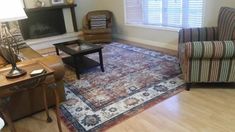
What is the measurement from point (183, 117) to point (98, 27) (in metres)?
3.83

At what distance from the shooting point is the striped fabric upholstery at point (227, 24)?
8.87ft

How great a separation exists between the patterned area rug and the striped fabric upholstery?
83 cm

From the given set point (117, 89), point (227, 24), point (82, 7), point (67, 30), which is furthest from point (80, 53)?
point (82, 7)

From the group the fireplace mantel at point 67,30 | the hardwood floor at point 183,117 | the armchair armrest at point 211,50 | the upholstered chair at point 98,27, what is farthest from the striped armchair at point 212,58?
the fireplace mantel at point 67,30

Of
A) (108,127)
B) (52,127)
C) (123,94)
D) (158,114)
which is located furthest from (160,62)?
(52,127)

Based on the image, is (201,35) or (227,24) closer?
(227,24)

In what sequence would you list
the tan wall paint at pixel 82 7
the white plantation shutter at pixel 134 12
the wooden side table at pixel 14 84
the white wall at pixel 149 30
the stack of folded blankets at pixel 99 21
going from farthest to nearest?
the tan wall paint at pixel 82 7, the stack of folded blankets at pixel 99 21, the white plantation shutter at pixel 134 12, the white wall at pixel 149 30, the wooden side table at pixel 14 84

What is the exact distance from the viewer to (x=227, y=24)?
→ 286 cm

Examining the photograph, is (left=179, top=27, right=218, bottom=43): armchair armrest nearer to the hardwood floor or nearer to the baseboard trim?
the hardwood floor

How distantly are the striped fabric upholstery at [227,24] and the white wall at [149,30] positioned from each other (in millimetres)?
466

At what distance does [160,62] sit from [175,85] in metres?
0.94

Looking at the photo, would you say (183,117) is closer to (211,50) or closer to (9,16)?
(211,50)

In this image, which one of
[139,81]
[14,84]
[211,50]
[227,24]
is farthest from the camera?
[139,81]

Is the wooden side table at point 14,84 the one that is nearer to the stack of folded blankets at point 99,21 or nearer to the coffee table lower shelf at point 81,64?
the coffee table lower shelf at point 81,64
